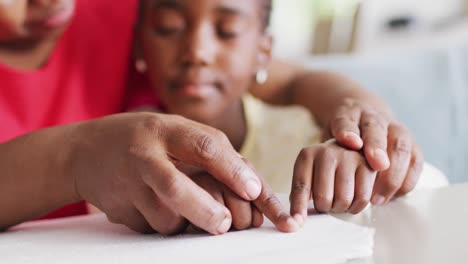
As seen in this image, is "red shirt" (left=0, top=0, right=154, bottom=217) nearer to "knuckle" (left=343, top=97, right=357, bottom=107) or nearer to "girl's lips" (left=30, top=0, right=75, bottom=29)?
"girl's lips" (left=30, top=0, right=75, bottom=29)

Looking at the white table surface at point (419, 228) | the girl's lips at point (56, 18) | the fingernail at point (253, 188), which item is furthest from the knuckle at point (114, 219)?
the girl's lips at point (56, 18)

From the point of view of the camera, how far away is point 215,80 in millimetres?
950

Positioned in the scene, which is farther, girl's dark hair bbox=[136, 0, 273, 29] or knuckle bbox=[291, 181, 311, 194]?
girl's dark hair bbox=[136, 0, 273, 29]

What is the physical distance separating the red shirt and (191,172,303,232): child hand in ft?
1.33

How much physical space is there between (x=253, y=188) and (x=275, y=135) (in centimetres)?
63

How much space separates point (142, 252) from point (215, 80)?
513 mm

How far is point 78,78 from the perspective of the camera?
1.00 m

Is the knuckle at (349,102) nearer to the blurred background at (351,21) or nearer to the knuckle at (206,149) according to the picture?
the knuckle at (206,149)

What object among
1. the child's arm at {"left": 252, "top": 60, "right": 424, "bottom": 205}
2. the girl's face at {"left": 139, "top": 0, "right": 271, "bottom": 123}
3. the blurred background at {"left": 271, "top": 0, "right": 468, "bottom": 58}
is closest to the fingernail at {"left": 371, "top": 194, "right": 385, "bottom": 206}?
the child's arm at {"left": 252, "top": 60, "right": 424, "bottom": 205}

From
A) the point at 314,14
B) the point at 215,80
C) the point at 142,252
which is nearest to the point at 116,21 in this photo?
the point at 215,80

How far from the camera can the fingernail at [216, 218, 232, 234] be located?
50 cm

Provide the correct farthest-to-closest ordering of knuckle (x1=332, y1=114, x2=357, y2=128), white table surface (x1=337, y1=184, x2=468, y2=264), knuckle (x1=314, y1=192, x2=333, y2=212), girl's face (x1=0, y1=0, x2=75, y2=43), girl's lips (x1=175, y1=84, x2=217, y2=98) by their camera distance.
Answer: girl's lips (x1=175, y1=84, x2=217, y2=98)
girl's face (x1=0, y1=0, x2=75, y2=43)
knuckle (x1=332, y1=114, x2=357, y2=128)
knuckle (x1=314, y1=192, x2=333, y2=212)
white table surface (x1=337, y1=184, x2=468, y2=264)

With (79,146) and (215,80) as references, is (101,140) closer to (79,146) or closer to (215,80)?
(79,146)

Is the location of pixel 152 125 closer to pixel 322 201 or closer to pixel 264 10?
pixel 322 201
